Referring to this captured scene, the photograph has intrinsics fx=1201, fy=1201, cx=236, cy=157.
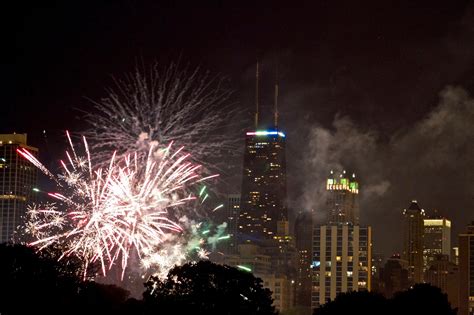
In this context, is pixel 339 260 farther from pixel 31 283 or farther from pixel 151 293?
pixel 31 283

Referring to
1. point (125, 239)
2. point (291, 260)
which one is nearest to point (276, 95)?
point (291, 260)

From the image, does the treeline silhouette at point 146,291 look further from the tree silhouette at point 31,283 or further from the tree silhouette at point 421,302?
the tree silhouette at point 421,302

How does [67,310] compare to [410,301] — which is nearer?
[67,310]

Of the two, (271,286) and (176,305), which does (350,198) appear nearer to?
(271,286)

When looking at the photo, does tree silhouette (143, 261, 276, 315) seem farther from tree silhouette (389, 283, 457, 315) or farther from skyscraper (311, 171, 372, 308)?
skyscraper (311, 171, 372, 308)

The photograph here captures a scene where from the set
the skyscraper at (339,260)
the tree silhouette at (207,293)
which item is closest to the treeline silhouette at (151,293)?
the tree silhouette at (207,293)

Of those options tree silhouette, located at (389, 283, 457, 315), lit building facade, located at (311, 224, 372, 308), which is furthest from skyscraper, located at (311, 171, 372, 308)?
tree silhouette, located at (389, 283, 457, 315)
